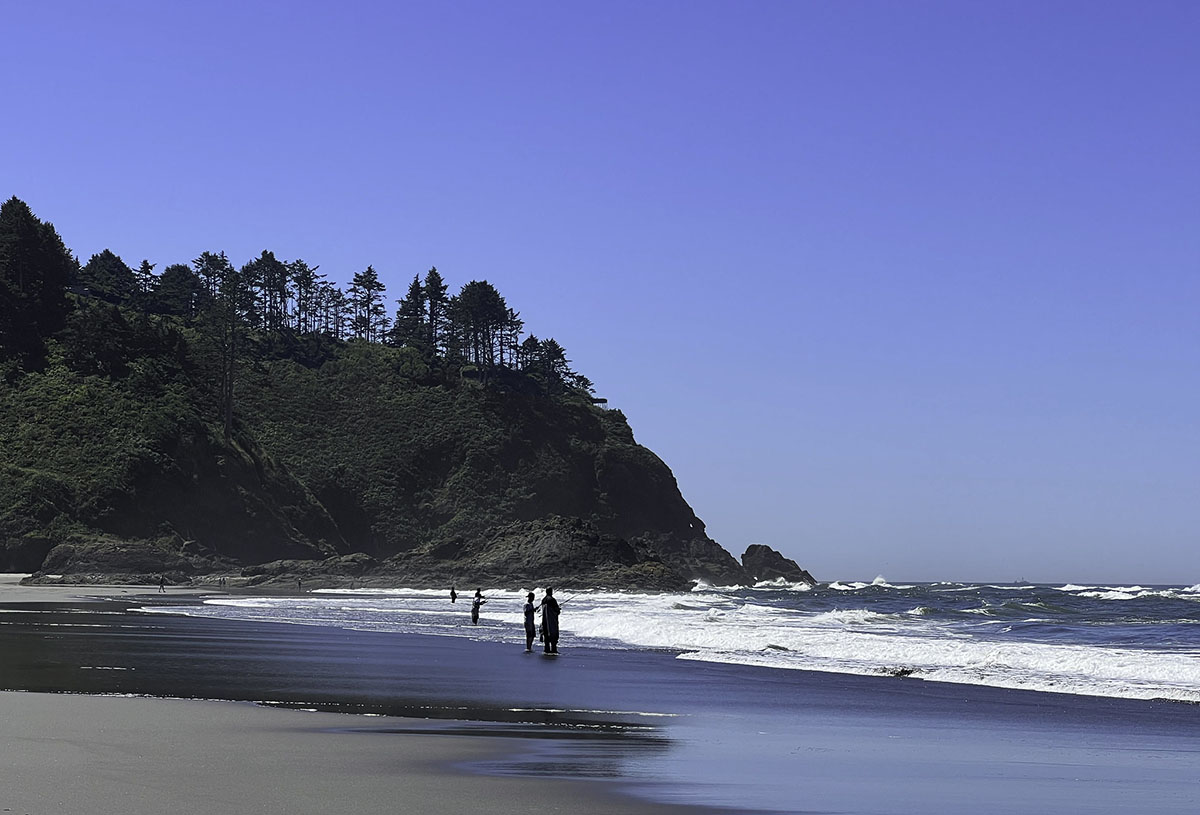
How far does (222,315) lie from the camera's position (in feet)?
433

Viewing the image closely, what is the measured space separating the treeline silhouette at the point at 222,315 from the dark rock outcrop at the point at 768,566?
3506 cm

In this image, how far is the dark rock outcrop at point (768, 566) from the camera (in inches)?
5689

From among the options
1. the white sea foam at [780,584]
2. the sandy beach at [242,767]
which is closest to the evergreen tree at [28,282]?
the white sea foam at [780,584]

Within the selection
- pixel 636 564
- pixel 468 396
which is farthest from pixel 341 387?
pixel 636 564

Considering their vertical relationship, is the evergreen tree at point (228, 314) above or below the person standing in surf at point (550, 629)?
above

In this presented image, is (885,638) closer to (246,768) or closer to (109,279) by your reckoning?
(246,768)

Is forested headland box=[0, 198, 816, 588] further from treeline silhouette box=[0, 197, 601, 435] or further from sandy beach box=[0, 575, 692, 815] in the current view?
sandy beach box=[0, 575, 692, 815]

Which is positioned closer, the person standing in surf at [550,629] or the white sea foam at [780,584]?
the person standing in surf at [550,629]

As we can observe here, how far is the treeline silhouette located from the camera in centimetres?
11469

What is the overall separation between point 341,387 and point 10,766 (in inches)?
5441

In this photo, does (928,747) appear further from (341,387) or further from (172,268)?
(172,268)

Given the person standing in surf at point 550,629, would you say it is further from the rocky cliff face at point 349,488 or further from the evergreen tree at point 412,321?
the evergreen tree at point 412,321

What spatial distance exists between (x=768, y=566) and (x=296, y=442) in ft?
192

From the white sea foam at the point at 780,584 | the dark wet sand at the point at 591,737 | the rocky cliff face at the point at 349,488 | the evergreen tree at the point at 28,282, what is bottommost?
the white sea foam at the point at 780,584
